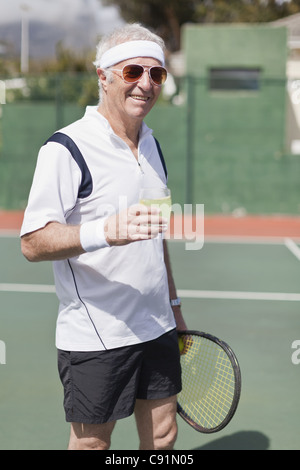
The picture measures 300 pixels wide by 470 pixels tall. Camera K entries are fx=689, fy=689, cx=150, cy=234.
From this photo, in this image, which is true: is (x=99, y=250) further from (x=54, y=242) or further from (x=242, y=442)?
(x=242, y=442)

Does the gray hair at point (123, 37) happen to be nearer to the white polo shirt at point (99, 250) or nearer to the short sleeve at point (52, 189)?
the white polo shirt at point (99, 250)

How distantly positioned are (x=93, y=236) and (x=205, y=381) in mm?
1155

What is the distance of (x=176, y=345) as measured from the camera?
2.88 metres

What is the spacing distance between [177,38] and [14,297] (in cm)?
3508

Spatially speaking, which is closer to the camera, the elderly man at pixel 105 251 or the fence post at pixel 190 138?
the elderly man at pixel 105 251

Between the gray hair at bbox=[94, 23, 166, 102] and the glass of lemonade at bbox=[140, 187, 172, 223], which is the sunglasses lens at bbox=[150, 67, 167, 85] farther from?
the glass of lemonade at bbox=[140, 187, 172, 223]

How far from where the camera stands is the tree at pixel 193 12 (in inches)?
1435

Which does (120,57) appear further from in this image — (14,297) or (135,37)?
(14,297)

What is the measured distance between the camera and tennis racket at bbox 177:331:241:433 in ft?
9.61

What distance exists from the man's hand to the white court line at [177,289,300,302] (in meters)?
5.35

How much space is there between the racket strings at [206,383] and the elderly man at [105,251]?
0.36 m

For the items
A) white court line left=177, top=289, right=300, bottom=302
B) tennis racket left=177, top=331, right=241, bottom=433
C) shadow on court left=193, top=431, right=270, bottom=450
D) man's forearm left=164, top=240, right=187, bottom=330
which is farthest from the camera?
white court line left=177, top=289, right=300, bottom=302

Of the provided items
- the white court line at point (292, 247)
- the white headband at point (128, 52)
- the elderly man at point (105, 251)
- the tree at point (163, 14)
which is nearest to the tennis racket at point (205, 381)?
the elderly man at point (105, 251)

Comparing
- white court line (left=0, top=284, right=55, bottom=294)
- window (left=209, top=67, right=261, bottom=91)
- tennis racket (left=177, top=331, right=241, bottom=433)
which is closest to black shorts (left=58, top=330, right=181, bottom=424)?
tennis racket (left=177, top=331, right=241, bottom=433)
